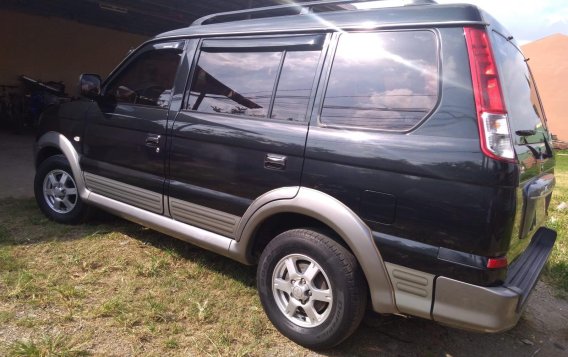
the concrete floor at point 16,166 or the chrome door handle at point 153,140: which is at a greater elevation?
the chrome door handle at point 153,140

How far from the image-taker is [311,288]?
2666 millimetres

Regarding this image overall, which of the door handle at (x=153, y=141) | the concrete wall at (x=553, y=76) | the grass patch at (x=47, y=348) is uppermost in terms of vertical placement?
the concrete wall at (x=553, y=76)

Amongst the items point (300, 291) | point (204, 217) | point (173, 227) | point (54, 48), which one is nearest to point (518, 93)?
point (300, 291)

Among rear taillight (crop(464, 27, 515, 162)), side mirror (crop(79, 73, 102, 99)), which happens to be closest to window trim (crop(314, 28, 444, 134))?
rear taillight (crop(464, 27, 515, 162))

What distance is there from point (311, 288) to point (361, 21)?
1551 mm

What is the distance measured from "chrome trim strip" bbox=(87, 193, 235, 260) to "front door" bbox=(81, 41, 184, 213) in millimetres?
52

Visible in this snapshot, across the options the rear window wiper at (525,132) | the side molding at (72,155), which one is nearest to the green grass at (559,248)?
the rear window wiper at (525,132)

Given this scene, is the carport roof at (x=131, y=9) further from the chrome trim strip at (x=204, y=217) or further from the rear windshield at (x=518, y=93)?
the rear windshield at (x=518, y=93)

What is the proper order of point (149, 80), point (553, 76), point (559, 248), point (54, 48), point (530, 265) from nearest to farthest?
point (530, 265), point (149, 80), point (559, 248), point (54, 48), point (553, 76)

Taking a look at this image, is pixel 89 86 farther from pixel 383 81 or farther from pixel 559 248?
pixel 559 248

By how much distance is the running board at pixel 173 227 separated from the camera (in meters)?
3.08

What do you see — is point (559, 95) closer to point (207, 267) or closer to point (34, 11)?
point (34, 11)

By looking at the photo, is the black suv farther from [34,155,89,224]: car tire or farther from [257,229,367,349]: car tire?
[34,155,89,224]: car tire

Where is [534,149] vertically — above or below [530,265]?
above
